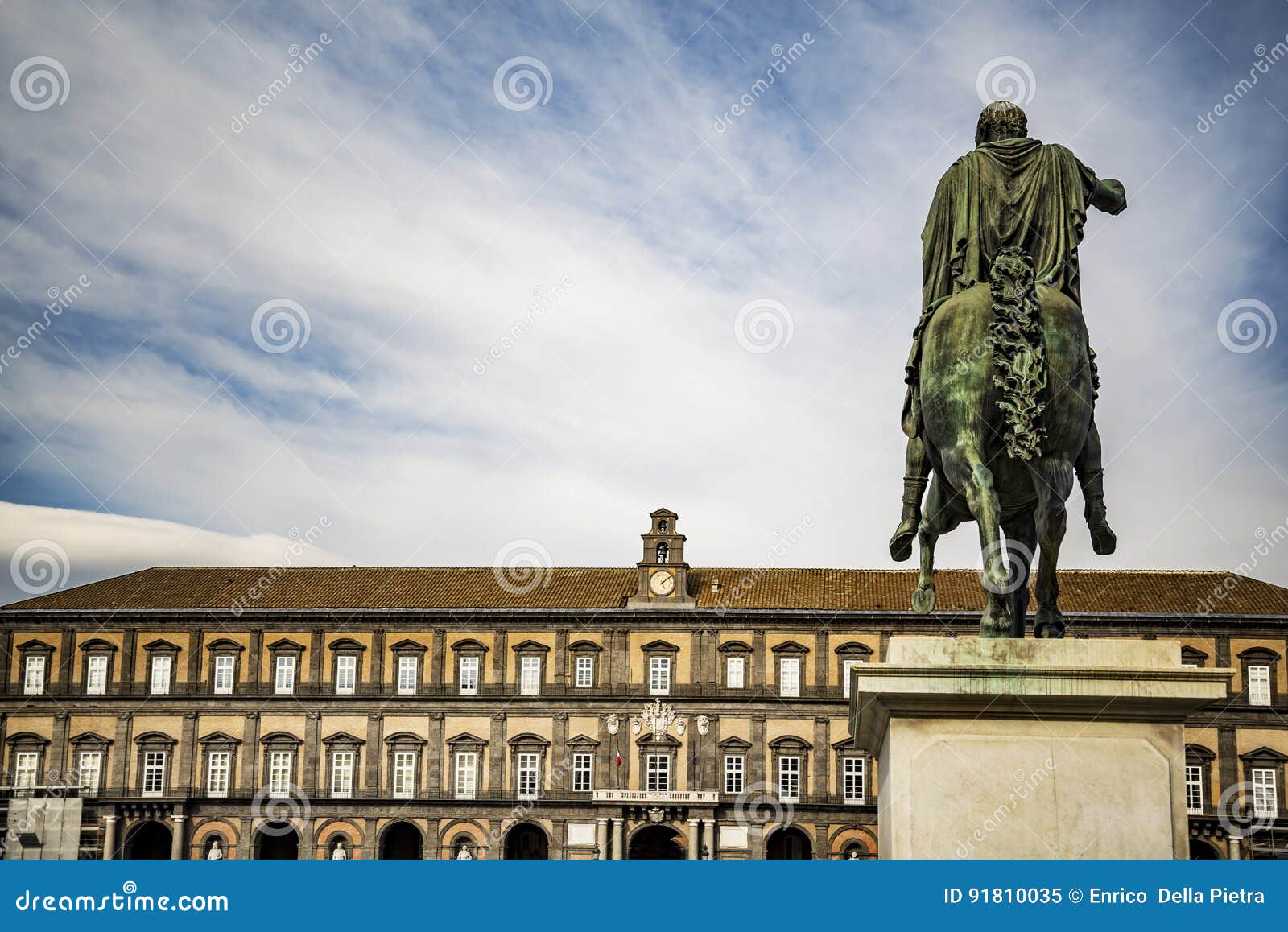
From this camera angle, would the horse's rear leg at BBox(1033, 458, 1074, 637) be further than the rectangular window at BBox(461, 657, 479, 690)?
No

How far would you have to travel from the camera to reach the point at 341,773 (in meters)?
50.5

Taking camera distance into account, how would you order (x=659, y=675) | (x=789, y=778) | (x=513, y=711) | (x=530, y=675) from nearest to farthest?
(x=789, y=778) < (x=659, y=675) < (x=513, y=711) < (x=530, y=675)

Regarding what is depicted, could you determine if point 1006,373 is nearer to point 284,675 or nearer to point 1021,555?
point 1021,555

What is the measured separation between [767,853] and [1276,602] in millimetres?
18833

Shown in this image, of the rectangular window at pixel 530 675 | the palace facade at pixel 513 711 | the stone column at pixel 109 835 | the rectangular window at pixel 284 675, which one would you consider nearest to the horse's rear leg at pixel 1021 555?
the palace facade at pixel 513 711

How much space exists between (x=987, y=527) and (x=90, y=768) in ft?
166

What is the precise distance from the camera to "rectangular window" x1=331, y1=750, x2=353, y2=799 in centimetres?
5019

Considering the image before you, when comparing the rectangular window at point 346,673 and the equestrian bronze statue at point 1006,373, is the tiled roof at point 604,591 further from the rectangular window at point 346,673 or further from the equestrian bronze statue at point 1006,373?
the equestrian bronze statue at point 1006,373

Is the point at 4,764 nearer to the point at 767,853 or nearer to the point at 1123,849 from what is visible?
the point at 767,853

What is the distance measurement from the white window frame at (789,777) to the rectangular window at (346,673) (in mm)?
14943

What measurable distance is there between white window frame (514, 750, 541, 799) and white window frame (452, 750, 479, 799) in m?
1.38

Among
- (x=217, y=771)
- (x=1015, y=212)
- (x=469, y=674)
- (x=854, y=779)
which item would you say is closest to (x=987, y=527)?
(x=1015, y=212)

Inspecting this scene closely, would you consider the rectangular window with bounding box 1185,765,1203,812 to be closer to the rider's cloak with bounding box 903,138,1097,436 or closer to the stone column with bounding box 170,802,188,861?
the stone column with bounding box 170,802,188,861

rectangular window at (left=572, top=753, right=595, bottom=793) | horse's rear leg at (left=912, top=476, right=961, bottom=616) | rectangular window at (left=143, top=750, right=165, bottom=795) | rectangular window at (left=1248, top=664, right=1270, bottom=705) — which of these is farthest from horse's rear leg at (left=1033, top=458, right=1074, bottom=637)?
rectangular window at (left=143, top=750, right=165, bottom=795)
